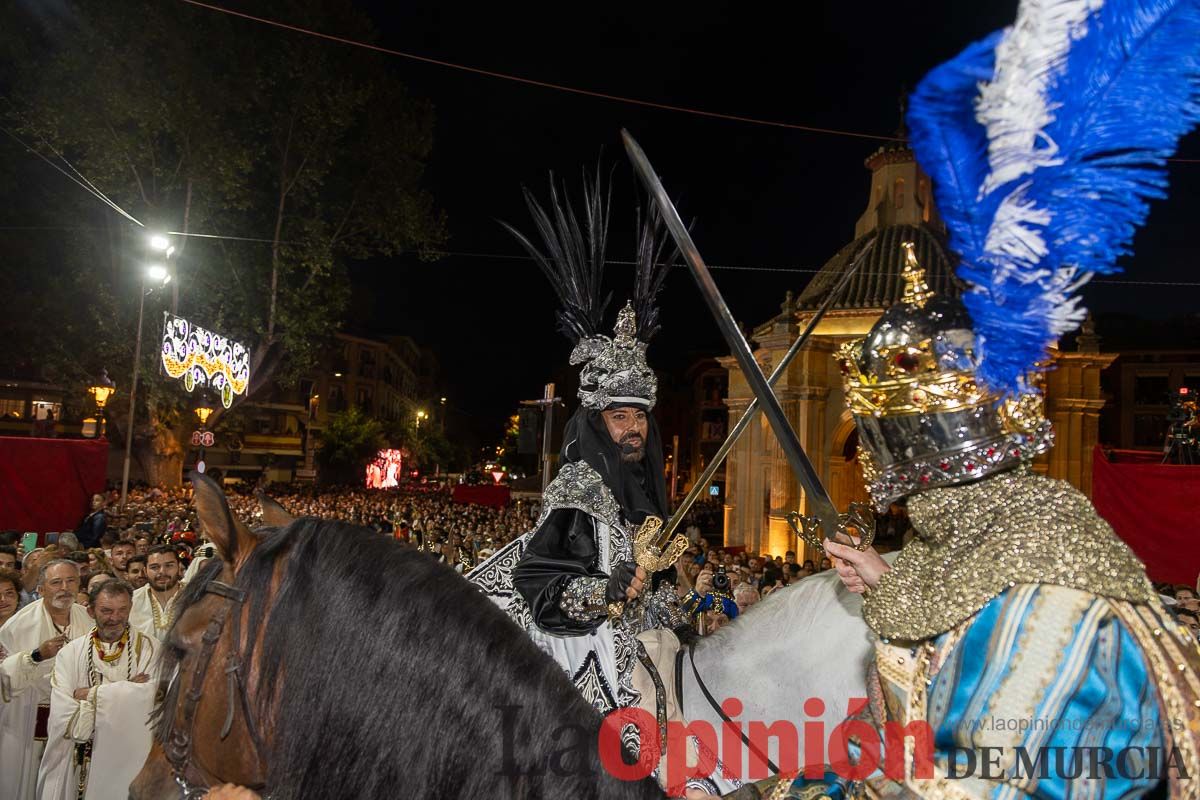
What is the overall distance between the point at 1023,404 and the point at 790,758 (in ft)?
7.07

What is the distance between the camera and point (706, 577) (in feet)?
28.4

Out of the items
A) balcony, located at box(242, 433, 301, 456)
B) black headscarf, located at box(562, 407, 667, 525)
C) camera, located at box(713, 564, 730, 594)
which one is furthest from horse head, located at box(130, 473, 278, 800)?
balcony, located at box(242, 433, 301, 456)

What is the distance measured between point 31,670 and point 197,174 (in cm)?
1861

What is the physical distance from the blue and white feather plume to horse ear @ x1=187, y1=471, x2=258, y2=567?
187 centimetres

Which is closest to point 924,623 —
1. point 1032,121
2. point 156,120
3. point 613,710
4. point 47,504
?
point 1032,121

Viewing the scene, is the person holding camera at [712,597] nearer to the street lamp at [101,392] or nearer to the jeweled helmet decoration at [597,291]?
the jeweled helmet decoration at [597,291]

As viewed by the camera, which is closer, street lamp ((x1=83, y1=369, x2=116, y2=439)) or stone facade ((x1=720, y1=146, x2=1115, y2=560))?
street lamp ((x1=83, y1=369, x2=116, y2=439))

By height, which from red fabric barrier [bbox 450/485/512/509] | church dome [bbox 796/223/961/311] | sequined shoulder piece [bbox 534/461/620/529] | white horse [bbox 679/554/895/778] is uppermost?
church dome [bbox 796/223/961/311]

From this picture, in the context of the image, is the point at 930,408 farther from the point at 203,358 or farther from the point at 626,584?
the point at 203,358

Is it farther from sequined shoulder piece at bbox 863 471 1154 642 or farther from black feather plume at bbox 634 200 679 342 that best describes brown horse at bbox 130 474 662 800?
black feather plume at bbox 634 200 679 342

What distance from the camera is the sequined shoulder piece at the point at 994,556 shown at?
5.81 ft

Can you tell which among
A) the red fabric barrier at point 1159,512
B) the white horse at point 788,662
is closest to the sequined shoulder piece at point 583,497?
the white horse at point 788,662

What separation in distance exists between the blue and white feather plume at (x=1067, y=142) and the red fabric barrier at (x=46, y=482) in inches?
578

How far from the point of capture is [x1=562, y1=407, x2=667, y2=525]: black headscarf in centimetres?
438
